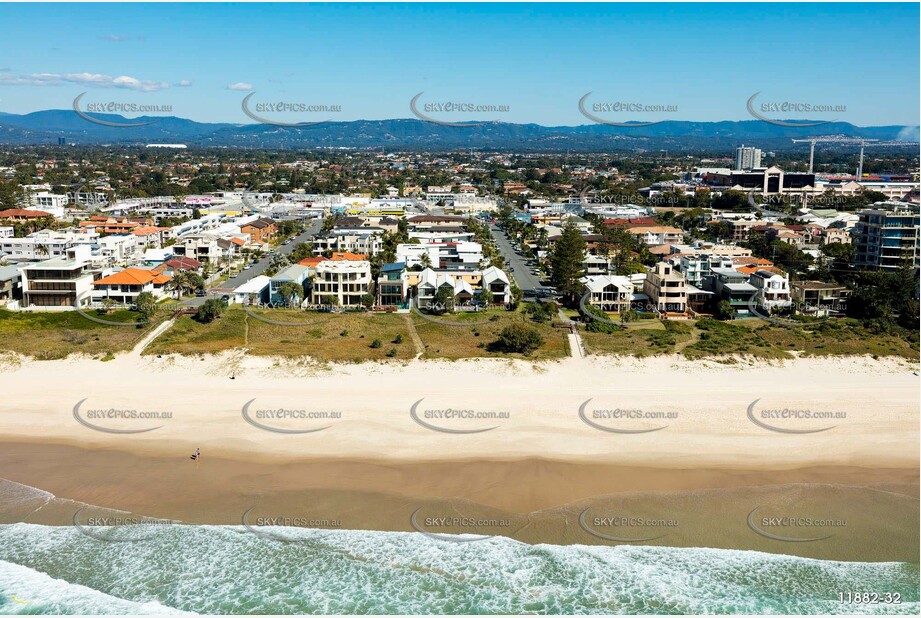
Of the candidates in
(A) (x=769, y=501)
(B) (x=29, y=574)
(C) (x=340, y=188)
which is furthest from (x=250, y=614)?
(C) (x=340, y=188)

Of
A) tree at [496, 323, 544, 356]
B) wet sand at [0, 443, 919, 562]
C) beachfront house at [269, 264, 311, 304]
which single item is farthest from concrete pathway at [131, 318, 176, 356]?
tree at [496, 323, 544, 356]

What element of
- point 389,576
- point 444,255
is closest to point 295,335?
point 389,576

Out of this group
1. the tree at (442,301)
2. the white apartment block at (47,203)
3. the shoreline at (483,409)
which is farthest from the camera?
the white apartment block at (47,203)

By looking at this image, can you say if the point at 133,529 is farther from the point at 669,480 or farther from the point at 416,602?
the point at 669,480

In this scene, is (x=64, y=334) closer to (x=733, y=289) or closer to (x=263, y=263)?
(x=263, y=263)

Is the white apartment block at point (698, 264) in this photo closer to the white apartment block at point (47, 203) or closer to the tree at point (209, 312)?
the tree at point (209, 312)

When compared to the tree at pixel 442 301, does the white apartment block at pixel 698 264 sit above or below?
above

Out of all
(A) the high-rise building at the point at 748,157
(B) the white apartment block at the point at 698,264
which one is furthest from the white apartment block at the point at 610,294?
(A) the high-rise building at the point at 748,157

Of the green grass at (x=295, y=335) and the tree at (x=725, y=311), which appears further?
the tree at (x=725, y=311)
